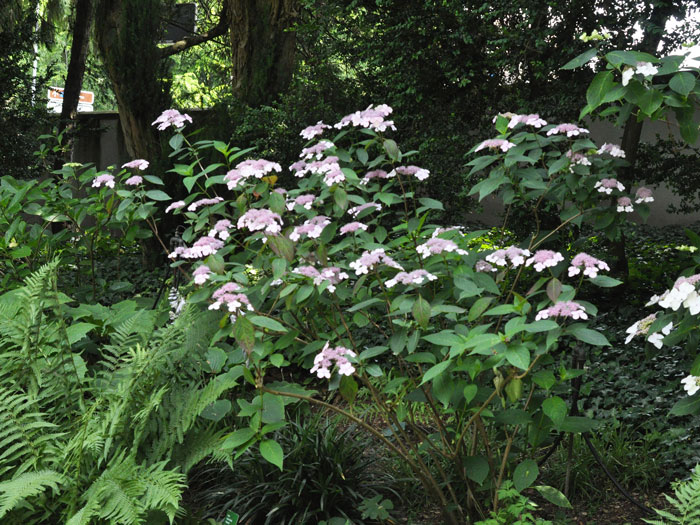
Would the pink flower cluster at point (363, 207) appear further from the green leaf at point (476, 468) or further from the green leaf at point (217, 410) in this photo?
the green leaf at point (476, 468)

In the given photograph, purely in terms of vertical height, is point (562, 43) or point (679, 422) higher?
point (562, 43)

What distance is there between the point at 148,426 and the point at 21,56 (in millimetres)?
6763

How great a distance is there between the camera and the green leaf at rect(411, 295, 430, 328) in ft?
6.09

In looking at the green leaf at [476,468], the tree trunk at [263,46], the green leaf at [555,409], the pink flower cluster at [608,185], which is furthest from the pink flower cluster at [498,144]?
the tree trunk at [263,46]

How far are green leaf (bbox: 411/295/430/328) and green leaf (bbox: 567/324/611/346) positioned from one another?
0.41m

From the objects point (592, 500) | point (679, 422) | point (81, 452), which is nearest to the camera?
point (81, 452)

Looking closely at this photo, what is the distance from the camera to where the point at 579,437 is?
2982 mm

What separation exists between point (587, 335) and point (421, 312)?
472mm

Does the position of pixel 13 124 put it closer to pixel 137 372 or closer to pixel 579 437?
pixel 137 372

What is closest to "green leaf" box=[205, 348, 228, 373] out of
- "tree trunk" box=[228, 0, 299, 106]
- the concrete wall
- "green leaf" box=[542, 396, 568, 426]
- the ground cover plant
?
the ground cover plant

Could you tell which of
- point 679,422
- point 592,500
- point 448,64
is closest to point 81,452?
point 592,500

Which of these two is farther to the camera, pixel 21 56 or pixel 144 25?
pixel 21 56

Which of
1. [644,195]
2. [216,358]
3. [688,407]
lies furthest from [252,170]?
[688,407]

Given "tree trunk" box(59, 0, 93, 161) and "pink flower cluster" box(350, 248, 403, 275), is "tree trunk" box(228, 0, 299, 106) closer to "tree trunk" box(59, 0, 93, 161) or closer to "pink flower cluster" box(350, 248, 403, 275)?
"tree trunk" box(59, 0, 93, 161)
